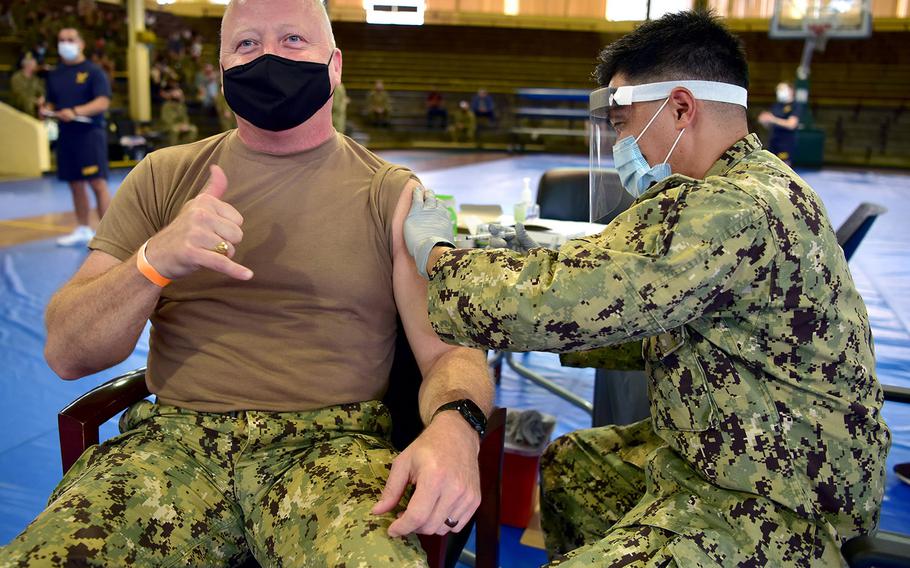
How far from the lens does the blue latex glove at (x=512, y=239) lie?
2.03 m

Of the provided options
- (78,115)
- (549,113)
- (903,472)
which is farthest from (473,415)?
(549,113)

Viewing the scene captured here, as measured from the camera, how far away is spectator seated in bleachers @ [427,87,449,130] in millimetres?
18500

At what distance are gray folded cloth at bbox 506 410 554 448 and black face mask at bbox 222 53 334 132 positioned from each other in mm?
1226

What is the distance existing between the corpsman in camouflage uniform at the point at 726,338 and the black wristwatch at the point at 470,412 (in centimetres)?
15

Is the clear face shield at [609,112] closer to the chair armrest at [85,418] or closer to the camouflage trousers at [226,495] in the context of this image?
the camouflage trousers at [226,495]

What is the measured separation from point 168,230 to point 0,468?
5.92 feet

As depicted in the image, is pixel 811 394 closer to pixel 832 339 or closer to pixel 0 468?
pixel 832 339

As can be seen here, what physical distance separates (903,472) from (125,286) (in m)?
2.60

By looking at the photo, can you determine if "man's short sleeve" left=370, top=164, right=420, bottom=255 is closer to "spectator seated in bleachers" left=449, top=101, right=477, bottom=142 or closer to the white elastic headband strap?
the white elastic headband strap

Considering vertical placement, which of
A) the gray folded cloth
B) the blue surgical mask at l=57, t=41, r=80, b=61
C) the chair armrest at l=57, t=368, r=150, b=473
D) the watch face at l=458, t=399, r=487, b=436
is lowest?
the gray folded cloth

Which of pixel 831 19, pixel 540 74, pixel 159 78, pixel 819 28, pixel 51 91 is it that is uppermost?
pixel 831 19

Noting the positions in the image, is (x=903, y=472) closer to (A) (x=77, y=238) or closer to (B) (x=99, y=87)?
(A) (x=77, y=238)

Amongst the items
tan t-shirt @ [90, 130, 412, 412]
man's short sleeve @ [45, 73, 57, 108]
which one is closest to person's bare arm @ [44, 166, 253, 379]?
tan t-shirt @ [90, 130, 412, 412]

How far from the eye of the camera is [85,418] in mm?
1342
